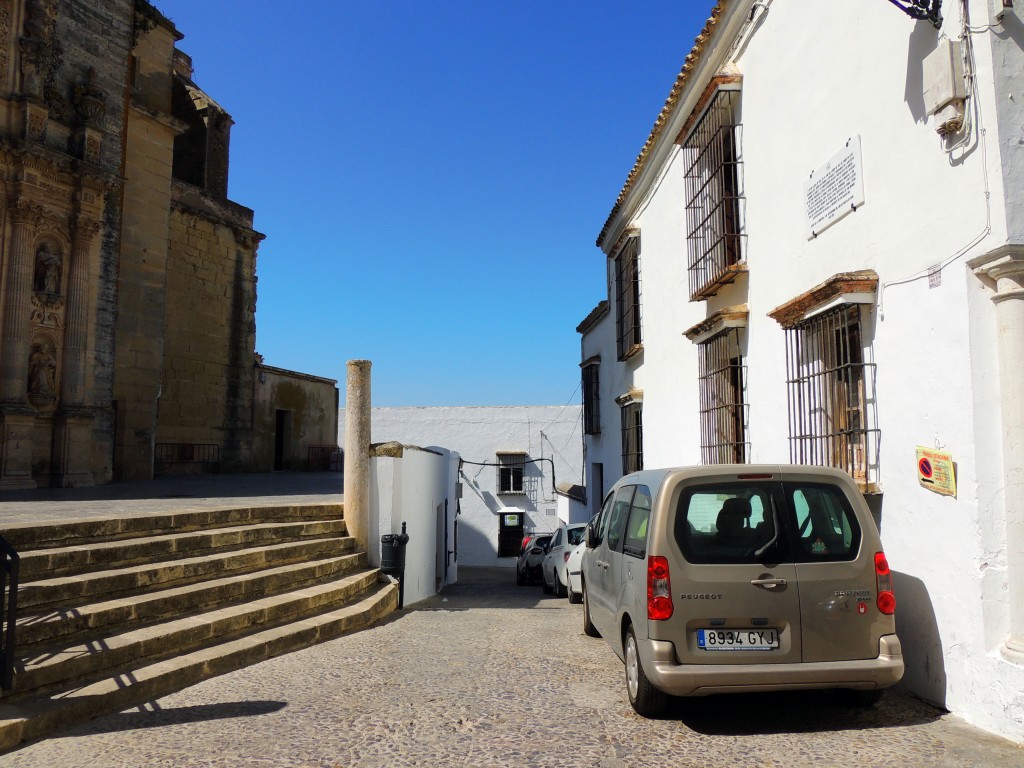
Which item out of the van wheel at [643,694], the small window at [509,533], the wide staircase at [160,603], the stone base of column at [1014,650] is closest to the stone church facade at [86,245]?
the wide staircase at [160,603]

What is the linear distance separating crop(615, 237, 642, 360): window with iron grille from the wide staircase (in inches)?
249

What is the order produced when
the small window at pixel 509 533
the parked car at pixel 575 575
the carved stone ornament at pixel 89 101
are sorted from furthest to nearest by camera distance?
1. the small window at pixel 509 533
2. the carved stone ornament at pixel 89 101
3. the parked car at pixel 575 575

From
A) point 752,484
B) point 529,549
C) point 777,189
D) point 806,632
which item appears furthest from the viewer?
point 529,549

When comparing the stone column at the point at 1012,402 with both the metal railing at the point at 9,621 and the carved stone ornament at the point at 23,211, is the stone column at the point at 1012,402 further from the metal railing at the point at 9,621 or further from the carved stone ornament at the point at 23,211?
the carved stone ornament at the point at 23,211

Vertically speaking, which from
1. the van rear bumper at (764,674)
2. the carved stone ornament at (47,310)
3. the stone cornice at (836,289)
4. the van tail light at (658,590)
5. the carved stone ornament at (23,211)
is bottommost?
the van rear bumper at (764,674)

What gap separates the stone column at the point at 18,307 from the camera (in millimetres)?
11844

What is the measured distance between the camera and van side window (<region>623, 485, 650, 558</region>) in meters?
4.58

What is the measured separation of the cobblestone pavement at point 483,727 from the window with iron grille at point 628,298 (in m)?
7.71

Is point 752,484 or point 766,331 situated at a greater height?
point 766,331

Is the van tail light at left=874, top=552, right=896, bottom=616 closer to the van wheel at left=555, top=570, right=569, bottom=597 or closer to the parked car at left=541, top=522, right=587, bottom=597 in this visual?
the parked car at left=541, top=522, right=587, bottom=597

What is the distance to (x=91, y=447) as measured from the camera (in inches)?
509

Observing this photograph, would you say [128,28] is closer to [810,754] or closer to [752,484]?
[752,484]

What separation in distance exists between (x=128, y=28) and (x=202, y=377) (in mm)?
8373

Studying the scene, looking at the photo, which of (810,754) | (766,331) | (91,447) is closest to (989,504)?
(810,754)
